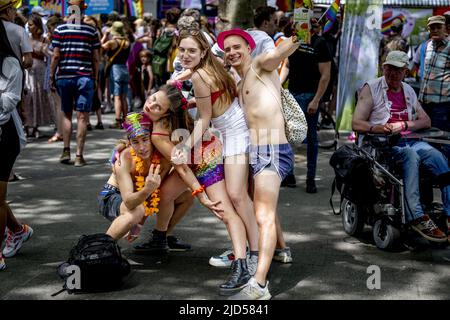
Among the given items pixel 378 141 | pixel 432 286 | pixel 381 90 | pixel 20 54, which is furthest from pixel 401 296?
pixel 20 54

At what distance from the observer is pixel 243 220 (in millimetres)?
5566

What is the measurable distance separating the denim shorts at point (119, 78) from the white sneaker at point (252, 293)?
899 centimetres

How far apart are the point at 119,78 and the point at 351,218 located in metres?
7.56

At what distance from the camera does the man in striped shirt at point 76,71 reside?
10.1m

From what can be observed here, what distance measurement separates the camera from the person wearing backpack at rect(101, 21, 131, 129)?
13.6 metres

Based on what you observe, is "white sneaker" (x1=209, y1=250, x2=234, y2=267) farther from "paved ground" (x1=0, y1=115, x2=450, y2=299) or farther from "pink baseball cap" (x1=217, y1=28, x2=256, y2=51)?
"pink baseball cap" (x1=217, y1=28, x2=256, y2=51)

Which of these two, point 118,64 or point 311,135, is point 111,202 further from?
point 118,64

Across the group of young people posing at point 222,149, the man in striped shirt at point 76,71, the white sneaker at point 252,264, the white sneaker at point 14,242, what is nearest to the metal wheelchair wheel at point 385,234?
the group of young people posing at point 222,149

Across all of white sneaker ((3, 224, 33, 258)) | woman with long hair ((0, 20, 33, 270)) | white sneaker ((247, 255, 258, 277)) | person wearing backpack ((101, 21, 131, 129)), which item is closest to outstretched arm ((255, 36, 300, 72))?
white sneaker ((247, 255, 258, 277))

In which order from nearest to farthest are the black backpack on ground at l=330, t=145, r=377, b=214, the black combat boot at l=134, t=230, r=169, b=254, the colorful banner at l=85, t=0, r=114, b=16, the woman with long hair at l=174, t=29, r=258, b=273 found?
the woman with long hair at l=174, t=29, r=258, b=273
the black combat boot at l=134, t=230, r=169, b=254
the black backpack on ground at l=330, t=145, r=377, b=214
the colorful banner at l=85, t=0, r=114, b=16

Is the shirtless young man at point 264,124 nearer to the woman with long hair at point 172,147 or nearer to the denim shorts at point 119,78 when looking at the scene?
the woman with long hair at point 172,147

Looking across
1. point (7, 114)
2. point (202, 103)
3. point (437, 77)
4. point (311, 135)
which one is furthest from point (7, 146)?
point (437, 77)

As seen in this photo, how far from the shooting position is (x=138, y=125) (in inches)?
222

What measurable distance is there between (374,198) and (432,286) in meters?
→ 1.21
